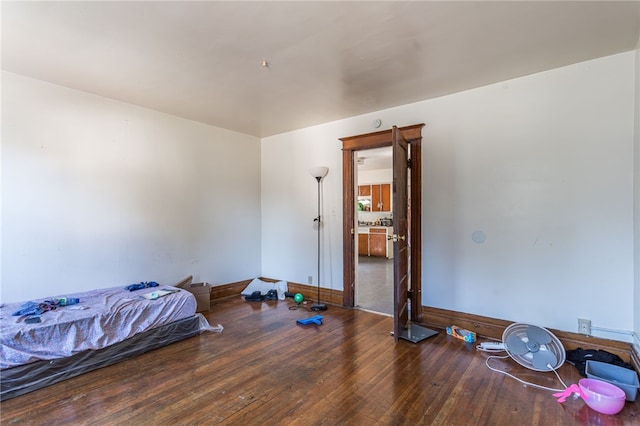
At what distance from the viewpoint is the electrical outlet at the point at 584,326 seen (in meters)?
2.70

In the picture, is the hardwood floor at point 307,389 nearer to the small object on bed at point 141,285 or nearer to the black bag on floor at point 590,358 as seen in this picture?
the black bag on floor at point 590,358

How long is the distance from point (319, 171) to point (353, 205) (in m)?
0.72

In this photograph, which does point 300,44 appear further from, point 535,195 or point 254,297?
point 254,297

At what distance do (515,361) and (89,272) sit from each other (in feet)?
14.9

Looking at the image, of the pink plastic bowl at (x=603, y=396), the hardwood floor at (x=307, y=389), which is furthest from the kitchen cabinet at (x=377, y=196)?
the pink plastic bowl at (x=603, y=396)

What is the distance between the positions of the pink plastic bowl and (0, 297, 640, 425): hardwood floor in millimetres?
55

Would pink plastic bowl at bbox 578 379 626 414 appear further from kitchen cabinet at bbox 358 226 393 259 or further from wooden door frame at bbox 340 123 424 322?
kitchen cabinet at bbox 358 226 393 259

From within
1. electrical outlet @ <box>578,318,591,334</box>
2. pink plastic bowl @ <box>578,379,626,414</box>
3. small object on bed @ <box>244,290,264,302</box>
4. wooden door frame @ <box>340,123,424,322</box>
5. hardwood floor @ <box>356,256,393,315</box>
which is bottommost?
hardwood floor @ <box>356,256,393,315</box>

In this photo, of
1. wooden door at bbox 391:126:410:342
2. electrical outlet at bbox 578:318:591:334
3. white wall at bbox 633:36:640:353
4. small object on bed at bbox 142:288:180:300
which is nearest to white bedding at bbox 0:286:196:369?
small object on bed at bbox 142:288:180:300

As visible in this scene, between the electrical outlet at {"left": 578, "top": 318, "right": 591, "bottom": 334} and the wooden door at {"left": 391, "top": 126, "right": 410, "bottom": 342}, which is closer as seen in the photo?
the electrical outlet at {"left": 578, "top": 318, "right": 591, "bottom": 334}

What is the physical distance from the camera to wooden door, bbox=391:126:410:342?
3083 mm

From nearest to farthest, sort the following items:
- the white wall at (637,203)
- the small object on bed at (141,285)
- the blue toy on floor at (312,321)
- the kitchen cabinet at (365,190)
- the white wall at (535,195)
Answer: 1. the white wall at (637,203)
2. the white wall at (535,195)
3. the small object on bed at (141,285)
4. the blue toy on floor at (312,321)
5. the kitchen cabinet at (365,190)

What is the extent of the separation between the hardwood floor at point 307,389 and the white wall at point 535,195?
0.64 metres

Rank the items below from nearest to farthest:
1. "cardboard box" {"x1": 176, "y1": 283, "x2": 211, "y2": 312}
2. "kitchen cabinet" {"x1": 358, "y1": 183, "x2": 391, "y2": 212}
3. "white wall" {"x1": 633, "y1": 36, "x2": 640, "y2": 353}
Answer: "white wall" {"x1": 633, "y1": 36, "x2": 640, "y2": 353} → "cardboard box" {"x1": 176, "y1": 283, "x2": 211, "y2": 312} → "kitchen cabinet" {"x1": 358, "y1": 183, "x2": 391, "y2": 212}
